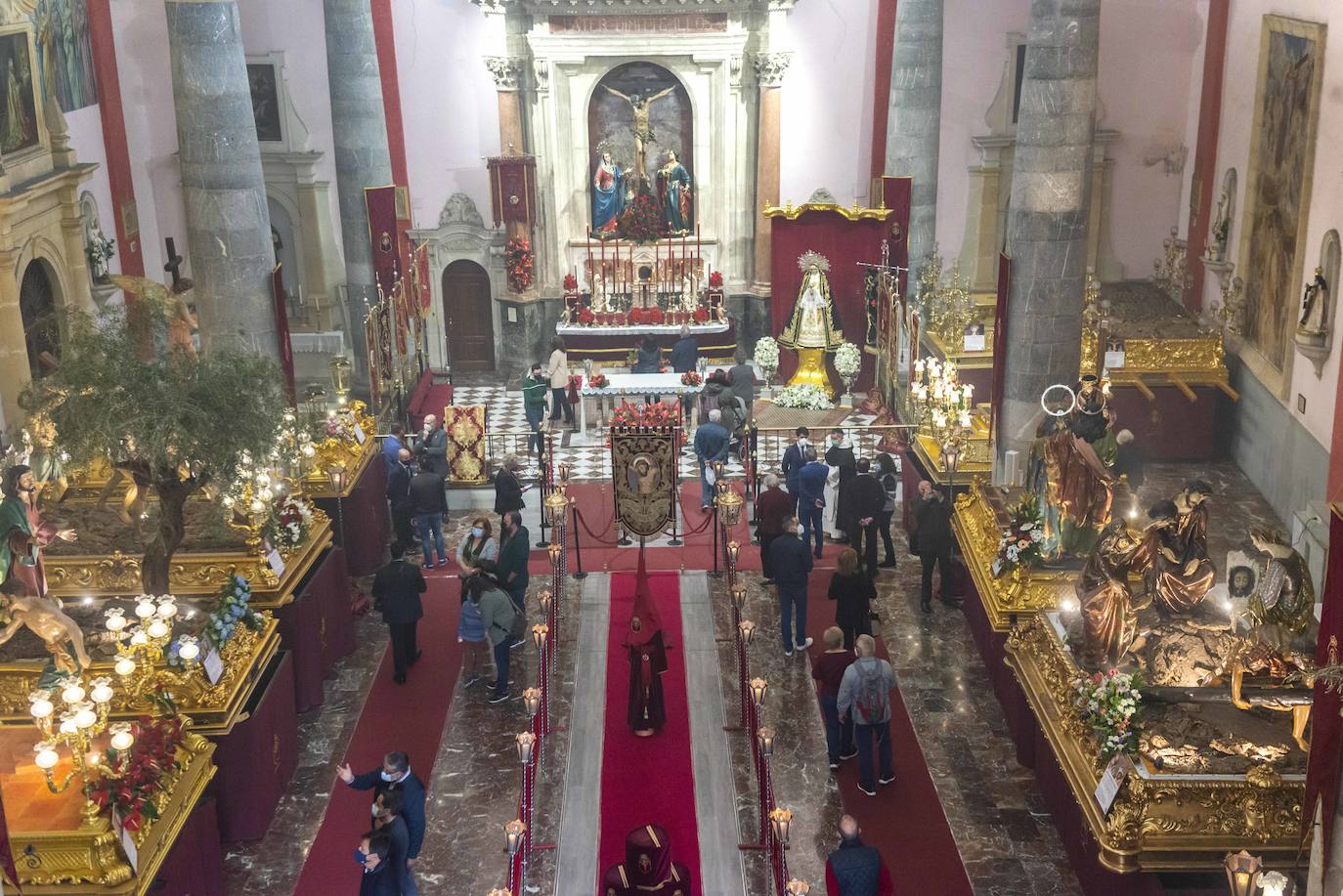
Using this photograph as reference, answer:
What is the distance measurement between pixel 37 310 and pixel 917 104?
1191cm

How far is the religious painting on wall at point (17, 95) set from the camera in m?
15.7

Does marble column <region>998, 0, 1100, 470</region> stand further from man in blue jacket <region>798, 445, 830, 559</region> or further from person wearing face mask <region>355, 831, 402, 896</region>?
person wearing face mask <region>355, 831, 402, 896</region>

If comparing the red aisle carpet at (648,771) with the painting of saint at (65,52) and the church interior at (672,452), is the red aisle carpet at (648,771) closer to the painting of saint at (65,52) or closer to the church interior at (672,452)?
the church interior at (672,452)

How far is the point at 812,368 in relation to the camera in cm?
2119

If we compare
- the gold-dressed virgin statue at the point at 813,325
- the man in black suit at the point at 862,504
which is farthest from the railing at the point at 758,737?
the gold-dressed virgin statue at the point at 813,325

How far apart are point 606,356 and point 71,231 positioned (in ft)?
27.4

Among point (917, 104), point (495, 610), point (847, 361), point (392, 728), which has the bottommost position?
point (392, 728)

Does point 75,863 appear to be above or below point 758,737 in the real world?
above

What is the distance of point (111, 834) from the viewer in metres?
8.17

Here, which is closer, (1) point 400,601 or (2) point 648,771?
(2) point 648,771

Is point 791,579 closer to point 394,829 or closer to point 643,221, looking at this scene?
point 394,829

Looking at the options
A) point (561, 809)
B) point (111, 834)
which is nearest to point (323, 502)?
point (561, 809)

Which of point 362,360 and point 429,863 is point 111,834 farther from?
A: point 362,360

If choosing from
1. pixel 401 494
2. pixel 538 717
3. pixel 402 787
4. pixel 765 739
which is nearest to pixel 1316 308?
pixel 765 739
